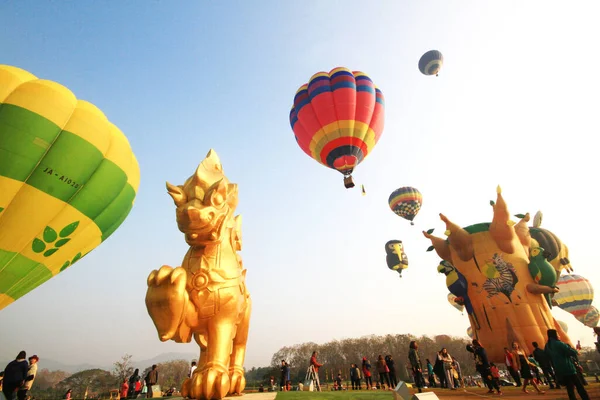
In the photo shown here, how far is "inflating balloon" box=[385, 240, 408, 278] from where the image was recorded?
33.3 metres

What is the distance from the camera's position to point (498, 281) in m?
12.2

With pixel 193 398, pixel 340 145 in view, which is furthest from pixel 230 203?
pixel 340 145

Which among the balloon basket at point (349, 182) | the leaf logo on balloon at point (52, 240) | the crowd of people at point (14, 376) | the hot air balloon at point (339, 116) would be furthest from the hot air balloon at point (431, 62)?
the crowd of people at point (14, 376)

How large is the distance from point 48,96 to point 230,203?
9.48 m

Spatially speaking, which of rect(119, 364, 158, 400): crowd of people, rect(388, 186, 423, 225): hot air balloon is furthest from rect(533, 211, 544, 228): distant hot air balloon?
rect(119, 364, 158, 400): crowd of people

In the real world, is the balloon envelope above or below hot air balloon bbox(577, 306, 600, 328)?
above

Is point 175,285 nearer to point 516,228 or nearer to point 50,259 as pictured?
point 50,259

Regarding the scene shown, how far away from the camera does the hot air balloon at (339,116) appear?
1805 cm

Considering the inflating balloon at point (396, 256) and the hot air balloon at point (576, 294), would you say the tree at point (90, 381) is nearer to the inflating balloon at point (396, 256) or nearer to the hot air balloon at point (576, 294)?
the inflating balloon at point (396, 256)

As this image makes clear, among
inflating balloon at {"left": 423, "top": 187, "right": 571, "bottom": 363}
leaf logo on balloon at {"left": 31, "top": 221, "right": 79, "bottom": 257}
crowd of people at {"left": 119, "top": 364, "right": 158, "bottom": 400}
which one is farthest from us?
inflating balloon at {"left": 423, "top": 187, "right": 571, "bottom": 363}

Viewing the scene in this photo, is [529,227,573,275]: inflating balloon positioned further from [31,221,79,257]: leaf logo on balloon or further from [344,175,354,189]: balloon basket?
[31,221,79,257]: leaf logo on balloon

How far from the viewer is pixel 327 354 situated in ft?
198

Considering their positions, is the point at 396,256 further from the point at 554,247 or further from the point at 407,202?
the point at 554,247

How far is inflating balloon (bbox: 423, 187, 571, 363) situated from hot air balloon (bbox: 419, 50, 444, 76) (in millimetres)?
20239
